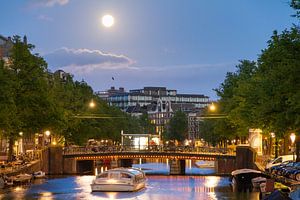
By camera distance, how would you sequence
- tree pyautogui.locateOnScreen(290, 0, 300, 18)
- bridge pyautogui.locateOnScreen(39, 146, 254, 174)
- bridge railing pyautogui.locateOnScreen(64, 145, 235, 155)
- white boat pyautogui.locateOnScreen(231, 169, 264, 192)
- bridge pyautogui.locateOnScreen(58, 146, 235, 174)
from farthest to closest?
bridge railing pyautogui.locateOnScreen(64, 145, 235, 155), bridge pyautogui.locateOnScreen(58, 146, 235, 174), bridge pyautogui.locateOnScreen(39, 146, 254, 174), white boat pyautogui.locateOnScreen(231, 169, 264, 192), tree pyautogui.locateOnScreen(290, 0, 300, 18)

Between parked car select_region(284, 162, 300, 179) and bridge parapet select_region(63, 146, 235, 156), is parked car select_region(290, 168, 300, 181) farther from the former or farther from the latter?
bridge parapet select_region(63, 146, 235, 156)

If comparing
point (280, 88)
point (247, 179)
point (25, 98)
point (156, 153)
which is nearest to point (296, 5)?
point (280, 88)

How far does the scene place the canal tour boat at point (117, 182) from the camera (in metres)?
68.2

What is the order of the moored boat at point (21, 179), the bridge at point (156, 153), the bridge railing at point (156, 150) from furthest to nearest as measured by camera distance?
the bridge railing at point (156, 150) → the bridge at point (156, 153) → the moored boat at point (21, 179)

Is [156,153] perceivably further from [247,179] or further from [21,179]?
[247,179]

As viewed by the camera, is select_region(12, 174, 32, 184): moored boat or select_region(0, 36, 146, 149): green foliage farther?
select_region(0, 36, 146, 149): green foliage

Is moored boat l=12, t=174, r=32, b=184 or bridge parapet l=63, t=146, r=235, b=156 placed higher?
Answer: bridge parapet l=63, t=146, r=235, b=156

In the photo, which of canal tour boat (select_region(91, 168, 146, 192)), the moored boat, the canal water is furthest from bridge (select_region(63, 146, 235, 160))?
canal tour boat (select_region(91, 168, 146, 192))

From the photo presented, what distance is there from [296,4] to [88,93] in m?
83.3

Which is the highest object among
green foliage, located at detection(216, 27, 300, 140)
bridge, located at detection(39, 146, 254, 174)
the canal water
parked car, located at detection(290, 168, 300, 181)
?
green foliage, located at detection(216, 27, 300, 140)

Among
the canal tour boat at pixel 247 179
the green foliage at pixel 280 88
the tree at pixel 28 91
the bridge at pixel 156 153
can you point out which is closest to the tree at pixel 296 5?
the green foliage at pixel 280 88

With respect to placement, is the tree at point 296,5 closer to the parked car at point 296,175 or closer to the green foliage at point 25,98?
the parked car at point 296,175

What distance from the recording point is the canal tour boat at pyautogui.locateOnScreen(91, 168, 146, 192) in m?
68.2

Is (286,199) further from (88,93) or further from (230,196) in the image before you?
(88,93)
